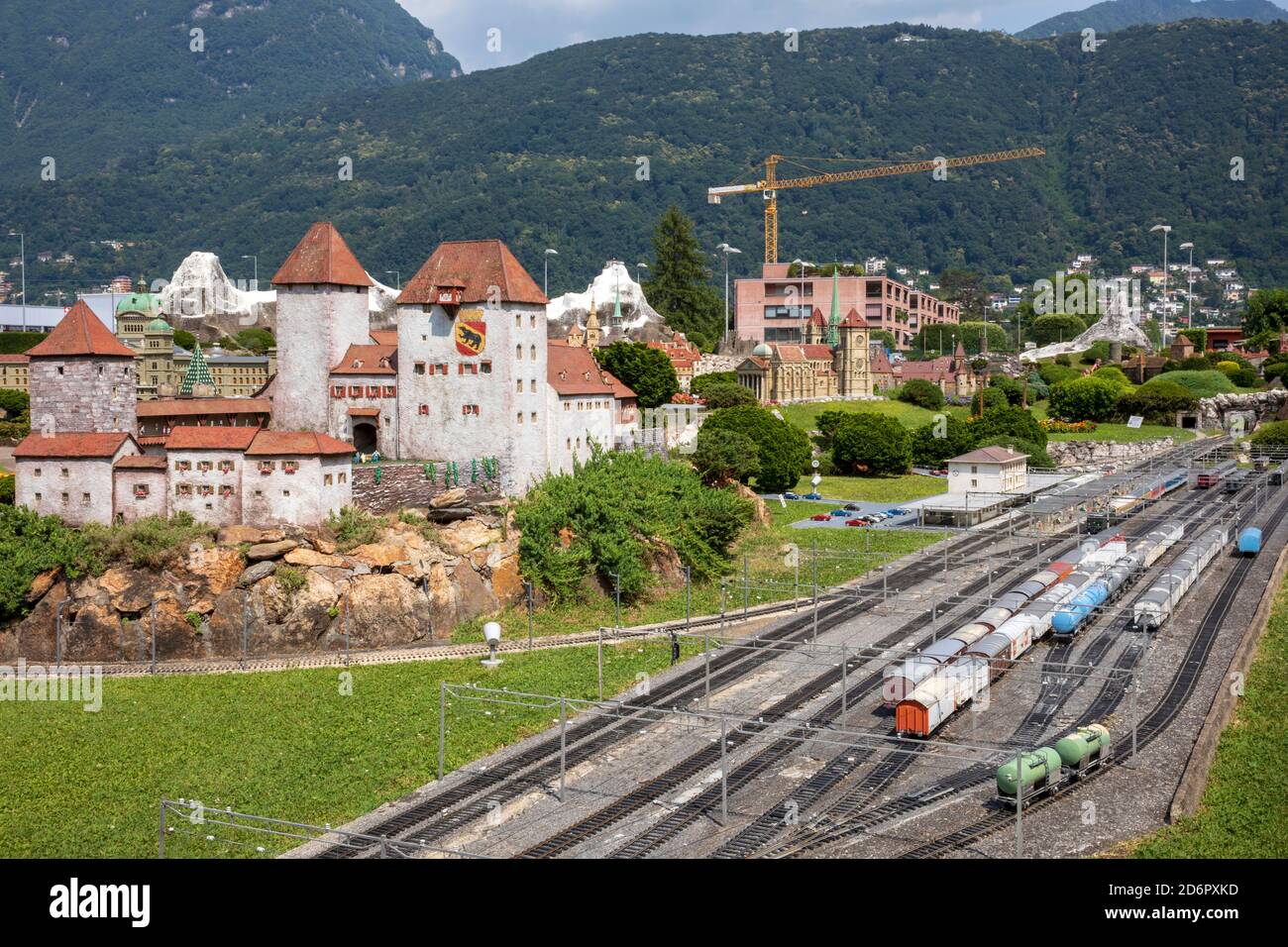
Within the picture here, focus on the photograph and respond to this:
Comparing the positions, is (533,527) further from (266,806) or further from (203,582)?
(266,806)

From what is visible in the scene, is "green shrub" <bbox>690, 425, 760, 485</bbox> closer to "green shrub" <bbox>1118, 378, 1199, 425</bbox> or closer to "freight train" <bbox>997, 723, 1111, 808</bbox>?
"freight train" <bbox>997, 723, 1111, 808</bbox>

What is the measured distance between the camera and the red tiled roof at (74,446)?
243 feet

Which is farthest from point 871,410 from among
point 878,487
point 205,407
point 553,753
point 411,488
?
point 553,753

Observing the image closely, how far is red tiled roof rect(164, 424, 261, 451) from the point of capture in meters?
73.5

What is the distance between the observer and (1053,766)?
1908 inches

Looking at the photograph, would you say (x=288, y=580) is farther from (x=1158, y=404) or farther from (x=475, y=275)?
(x=1158, y=404)

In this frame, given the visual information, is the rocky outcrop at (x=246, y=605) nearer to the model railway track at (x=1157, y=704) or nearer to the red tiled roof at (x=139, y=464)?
the red tiled roof at (x=139, y=464)

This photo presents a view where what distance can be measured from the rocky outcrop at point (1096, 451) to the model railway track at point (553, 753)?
238 feet

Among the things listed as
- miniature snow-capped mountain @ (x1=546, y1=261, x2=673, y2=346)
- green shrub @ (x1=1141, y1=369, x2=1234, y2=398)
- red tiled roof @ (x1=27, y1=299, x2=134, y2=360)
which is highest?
miniature snow-capped mountain @ (x1=546, y1=261, x2=673, y2=346)

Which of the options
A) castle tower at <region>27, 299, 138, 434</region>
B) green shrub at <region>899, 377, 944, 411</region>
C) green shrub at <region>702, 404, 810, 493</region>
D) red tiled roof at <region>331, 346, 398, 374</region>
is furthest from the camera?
green shrub at <region>899, 377, 944, 411</region>

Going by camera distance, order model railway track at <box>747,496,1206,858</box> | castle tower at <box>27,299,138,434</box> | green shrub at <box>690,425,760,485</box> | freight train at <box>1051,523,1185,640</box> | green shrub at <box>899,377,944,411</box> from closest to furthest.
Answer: model railway track at <box>747,496,1206,858</box> < freight train at <box>1051,523,1185,640</box> < castle tower at <box>27,299,138,434</box> < green shrub at <box>690,425,760,485</box> < green shrub at <box>899,377,944,411</box>

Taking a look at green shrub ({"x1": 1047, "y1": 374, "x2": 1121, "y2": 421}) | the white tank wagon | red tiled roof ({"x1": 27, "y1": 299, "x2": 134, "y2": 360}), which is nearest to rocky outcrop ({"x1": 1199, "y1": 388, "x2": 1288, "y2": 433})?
green shrub ({"x1": 1047, "y1": 374, "x2": 1121, "y2": 421})

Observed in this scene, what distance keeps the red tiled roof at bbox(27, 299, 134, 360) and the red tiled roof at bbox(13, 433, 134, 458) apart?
4.98 meters

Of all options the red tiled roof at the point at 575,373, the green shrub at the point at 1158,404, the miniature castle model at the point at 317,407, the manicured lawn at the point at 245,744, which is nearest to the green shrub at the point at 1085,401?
the green shrub at the point at 1158,404
